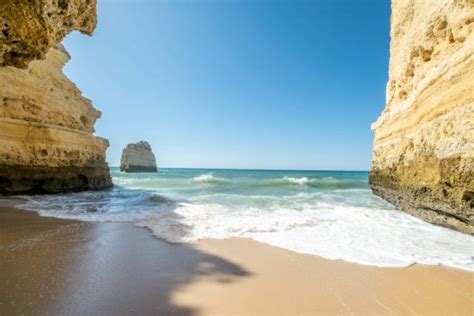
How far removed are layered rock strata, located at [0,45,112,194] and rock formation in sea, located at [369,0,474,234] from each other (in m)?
15.1

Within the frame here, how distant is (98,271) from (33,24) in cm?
414

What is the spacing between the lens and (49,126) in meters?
10.2

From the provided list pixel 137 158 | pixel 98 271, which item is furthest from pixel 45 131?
pixel 137 158

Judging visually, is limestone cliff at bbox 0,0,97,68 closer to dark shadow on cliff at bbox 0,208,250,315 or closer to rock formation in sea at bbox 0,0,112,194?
rock formation in sea at bbox 0,0,112,194

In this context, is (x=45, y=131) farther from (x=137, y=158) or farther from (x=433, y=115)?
(x=137, y=158)

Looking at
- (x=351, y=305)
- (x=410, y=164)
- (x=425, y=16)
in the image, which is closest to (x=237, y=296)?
(x=351, y=305)

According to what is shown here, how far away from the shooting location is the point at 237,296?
241 centimetres

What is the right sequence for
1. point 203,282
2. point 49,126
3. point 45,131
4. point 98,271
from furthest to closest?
1. point 49,126
2. point 45,131
3. point 98,271
4. point 203,282

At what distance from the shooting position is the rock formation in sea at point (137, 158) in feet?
154

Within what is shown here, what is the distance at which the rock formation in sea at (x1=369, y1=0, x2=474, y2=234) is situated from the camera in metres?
5.11

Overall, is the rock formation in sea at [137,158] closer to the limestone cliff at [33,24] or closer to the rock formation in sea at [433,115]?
the limestone cliff at [33,24]

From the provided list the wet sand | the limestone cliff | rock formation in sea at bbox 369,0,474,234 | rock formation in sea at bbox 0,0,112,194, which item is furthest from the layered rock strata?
rock formation in sea at bbox 369,0,474,234

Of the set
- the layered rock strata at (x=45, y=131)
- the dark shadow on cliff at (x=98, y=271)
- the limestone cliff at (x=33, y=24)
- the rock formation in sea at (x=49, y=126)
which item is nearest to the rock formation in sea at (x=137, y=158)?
the rock formation in sea at (x=49, y=126)

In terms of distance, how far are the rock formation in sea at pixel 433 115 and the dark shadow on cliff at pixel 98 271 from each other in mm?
5784
